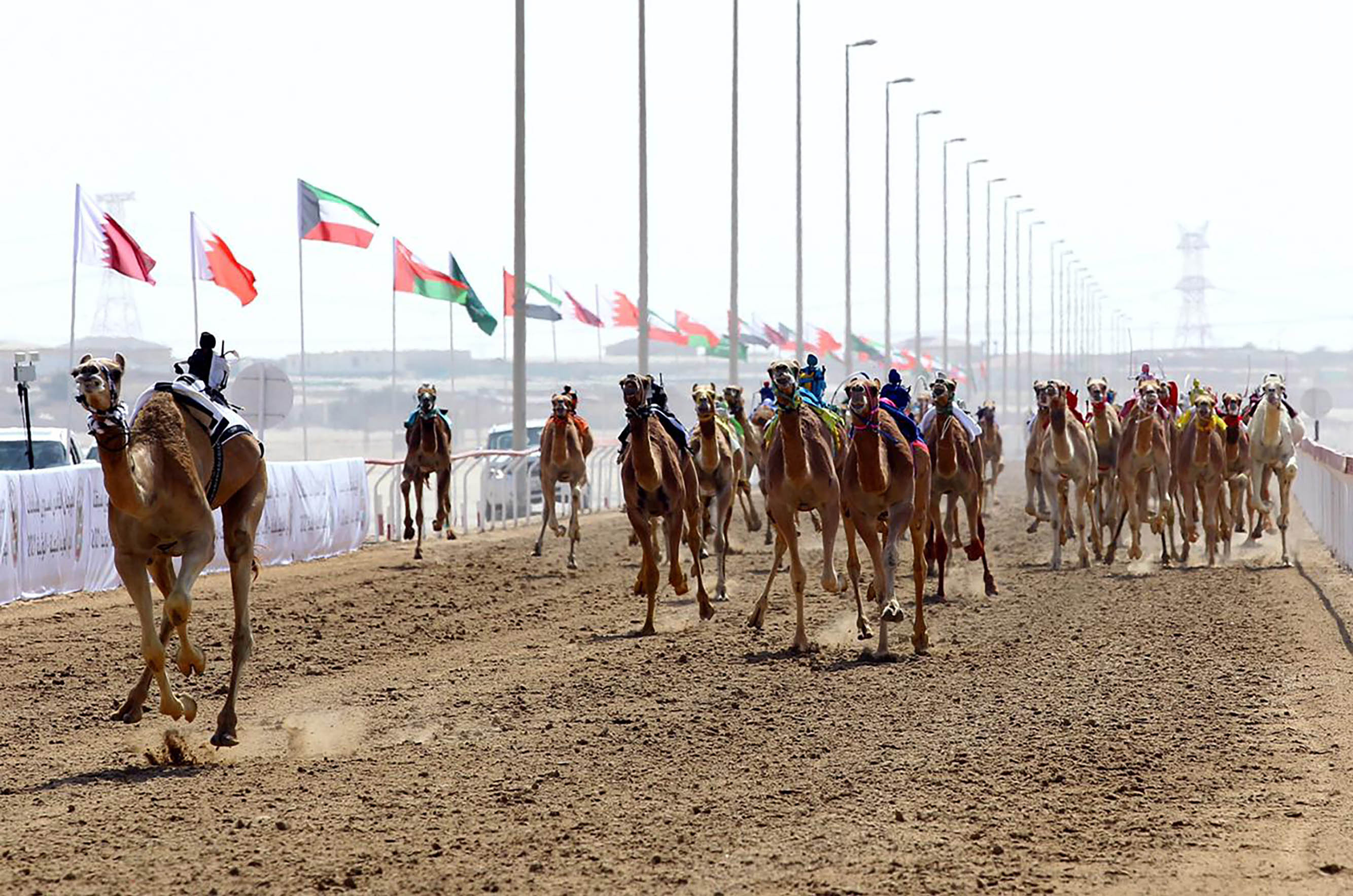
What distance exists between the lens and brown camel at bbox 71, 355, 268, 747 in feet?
33.9

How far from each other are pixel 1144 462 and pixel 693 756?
15590 mm

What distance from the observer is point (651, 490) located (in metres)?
18.0

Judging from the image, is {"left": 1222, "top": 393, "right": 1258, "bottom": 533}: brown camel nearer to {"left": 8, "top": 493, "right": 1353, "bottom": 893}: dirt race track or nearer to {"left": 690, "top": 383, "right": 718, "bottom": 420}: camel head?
{"left": 8, "top": 493, "right": 1353, "bottom": 893}: dirt race track

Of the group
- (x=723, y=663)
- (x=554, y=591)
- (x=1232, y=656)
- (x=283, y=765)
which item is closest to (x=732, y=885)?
(x=283, y=765)

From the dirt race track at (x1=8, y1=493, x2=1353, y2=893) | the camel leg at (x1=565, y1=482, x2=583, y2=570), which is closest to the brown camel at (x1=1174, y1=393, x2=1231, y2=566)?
the dirt race track at (x1=8, y1=493, x2=1353, y2=893)

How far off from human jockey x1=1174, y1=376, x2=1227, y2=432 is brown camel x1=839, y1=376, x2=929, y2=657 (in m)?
10.7

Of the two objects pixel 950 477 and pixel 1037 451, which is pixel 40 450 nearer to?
pixel 950 477

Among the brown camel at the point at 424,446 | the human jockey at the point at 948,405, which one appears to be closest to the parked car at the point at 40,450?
the brown camel at the point at 424,446

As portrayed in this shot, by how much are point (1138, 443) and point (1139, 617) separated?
739cm

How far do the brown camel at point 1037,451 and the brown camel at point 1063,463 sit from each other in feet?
0.41

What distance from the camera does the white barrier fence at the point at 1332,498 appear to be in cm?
2352

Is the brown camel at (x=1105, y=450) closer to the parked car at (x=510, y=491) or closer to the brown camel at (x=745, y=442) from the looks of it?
the brown camel at (x=745, y=442)

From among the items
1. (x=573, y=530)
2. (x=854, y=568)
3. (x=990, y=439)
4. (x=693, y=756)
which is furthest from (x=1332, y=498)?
(x=693, y=756)

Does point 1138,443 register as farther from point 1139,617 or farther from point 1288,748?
point 1288,748
